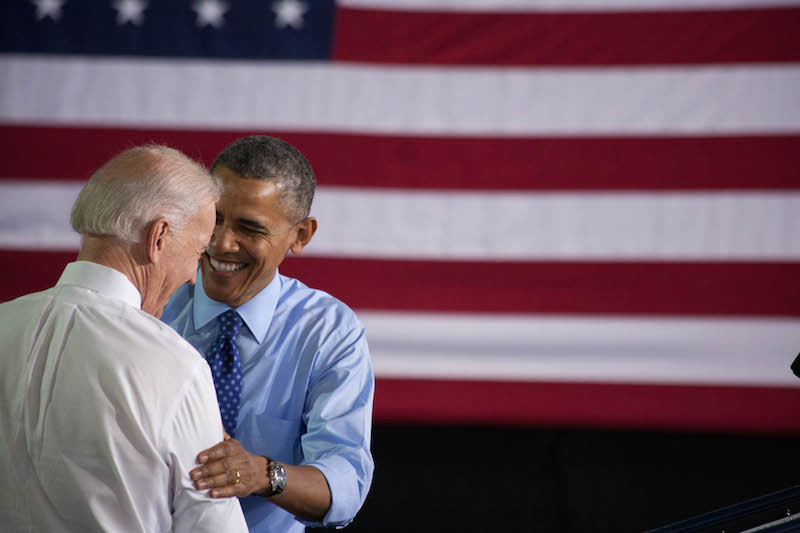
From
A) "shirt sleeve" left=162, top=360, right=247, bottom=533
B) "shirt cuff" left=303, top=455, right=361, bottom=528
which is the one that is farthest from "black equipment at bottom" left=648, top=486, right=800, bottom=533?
"shirt sleeve" left=162, top=360, right=247, bottom=533

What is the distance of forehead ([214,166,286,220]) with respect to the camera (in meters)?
1.23

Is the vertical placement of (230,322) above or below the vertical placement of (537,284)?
below

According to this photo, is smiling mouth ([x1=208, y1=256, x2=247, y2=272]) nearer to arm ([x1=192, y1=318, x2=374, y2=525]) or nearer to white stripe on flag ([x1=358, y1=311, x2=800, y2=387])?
arm ([x1=192, y1=318, x2=374, y2=525])

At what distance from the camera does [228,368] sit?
4.17 feet

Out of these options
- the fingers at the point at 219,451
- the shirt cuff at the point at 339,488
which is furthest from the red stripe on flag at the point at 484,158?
the fingers at the point at 219,451

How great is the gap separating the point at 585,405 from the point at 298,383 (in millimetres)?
1369

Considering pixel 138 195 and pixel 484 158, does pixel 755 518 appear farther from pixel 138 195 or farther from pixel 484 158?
pixel 484 158

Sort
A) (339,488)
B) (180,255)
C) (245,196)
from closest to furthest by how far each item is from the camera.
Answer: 1. (180,255)
2. (339,488)
3. (245,196)

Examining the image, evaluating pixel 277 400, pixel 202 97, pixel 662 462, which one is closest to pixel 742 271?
pixel 662 462

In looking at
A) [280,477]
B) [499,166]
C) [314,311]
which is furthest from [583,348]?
[280,477]

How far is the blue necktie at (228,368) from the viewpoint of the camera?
1251 millimetres

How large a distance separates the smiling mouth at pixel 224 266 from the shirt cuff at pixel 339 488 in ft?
1.22

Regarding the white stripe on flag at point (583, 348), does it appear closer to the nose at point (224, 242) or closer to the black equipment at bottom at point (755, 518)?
the nose at point (224, 242)

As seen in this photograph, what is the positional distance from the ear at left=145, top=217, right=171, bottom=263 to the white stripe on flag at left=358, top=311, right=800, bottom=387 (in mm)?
→ 1514
